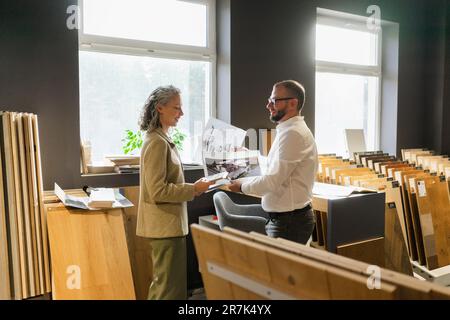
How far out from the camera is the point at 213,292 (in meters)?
1.44

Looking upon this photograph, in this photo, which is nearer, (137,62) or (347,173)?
(137,62)

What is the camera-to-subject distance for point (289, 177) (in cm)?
246

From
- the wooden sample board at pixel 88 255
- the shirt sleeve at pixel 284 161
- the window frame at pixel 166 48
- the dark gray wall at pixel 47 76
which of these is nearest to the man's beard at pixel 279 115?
the shirt sleeve at pixel 284 161

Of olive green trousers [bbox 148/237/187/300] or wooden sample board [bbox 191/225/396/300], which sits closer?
wooden sample board [bbox 191/225/396/300]

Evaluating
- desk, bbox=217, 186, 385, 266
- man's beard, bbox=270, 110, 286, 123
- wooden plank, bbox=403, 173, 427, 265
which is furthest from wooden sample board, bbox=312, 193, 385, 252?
wooden plank, bbox=403, 173, 427, 265

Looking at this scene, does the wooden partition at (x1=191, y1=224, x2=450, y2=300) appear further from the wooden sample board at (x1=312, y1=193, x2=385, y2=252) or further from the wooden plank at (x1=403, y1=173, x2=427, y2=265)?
the wooden plank at (x1=403, y1=173, x2=427, y2=265)

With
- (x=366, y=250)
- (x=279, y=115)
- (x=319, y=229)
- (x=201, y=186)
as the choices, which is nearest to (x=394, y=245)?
(x=366, y=250)

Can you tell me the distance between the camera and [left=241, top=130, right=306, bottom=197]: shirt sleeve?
7.93 feet

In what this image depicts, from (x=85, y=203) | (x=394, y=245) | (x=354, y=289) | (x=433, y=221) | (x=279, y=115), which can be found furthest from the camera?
(x=433, y=221)

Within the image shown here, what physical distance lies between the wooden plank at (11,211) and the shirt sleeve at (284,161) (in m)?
1.32

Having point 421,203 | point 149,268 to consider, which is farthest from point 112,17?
point 421,203

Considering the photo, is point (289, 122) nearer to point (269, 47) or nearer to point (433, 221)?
point (269, 47)

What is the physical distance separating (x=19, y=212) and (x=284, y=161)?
146 cm
